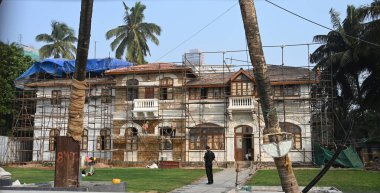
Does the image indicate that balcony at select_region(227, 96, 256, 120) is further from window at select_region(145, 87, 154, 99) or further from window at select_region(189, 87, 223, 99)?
window at select_region(145, 87, 154, 99)

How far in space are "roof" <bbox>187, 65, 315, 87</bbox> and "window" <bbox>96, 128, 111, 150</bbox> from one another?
772cm

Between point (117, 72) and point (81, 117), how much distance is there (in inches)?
1031

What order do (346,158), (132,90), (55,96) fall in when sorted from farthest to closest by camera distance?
1. (55,96)
2. (132,90)
3. (346,158)

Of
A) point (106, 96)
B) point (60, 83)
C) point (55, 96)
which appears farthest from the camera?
point (60, 83)

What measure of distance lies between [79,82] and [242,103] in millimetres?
23603

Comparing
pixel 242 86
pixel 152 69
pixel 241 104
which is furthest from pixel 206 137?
pixel 152 69

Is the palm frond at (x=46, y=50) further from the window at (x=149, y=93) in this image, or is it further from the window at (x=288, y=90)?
the window at (x=288, y=90)

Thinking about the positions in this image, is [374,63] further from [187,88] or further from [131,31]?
[131,31]

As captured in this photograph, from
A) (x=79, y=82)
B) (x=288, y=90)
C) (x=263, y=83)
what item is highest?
(x=288, y=90)

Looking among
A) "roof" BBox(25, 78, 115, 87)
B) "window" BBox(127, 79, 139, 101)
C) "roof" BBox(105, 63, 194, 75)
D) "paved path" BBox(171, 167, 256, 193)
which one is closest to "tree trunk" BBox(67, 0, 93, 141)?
"paved path" BBox(171, 167, 256, 193)

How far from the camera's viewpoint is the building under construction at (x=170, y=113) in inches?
1253

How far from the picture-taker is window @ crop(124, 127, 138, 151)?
112 feet

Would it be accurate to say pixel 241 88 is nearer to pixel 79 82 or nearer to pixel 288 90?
pixel 288 90

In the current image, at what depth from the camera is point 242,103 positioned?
3198 cm
